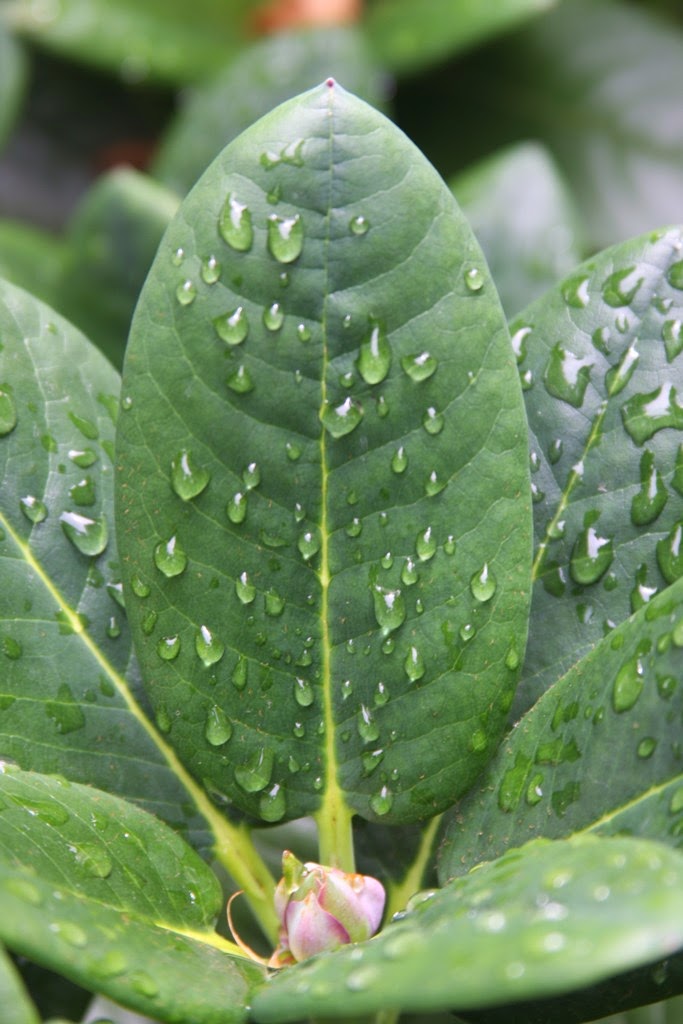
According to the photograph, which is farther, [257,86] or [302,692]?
[257,86]

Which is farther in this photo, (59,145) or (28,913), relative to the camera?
(59,145)

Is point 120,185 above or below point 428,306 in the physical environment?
above

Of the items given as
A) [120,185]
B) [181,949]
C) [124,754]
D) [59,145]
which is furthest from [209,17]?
[181,949]

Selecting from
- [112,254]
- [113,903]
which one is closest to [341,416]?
[113,903]

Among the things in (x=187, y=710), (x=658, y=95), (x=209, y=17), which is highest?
(x=209, y=17)

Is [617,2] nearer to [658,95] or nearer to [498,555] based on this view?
[658,95]

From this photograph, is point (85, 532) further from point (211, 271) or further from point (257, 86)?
point (257, 86)
